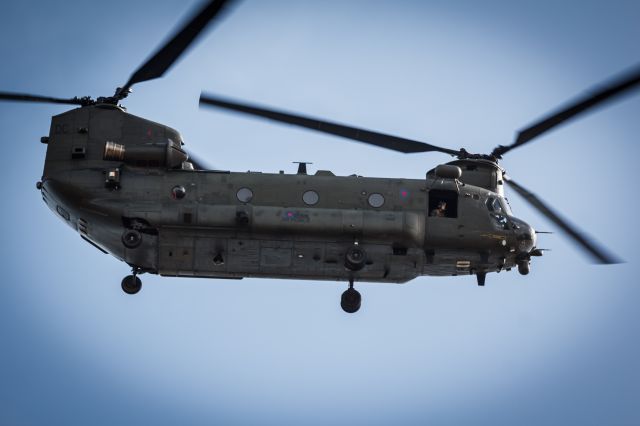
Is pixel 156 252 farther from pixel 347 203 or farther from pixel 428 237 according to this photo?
pixel 428 237

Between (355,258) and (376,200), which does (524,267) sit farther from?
(355,258)

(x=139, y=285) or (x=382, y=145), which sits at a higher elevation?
(x=382, y=145)

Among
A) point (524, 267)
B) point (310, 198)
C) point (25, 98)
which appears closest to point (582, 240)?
point (524, 267)

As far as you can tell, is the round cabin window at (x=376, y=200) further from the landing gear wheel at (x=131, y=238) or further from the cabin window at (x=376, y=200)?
the landing gear wheel at (x=131, y=238)

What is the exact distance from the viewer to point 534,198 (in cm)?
2817

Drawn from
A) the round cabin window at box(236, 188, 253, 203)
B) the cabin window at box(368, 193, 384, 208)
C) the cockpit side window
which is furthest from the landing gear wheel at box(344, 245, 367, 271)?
the cockpit side window

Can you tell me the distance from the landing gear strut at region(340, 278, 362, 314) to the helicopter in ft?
0.09

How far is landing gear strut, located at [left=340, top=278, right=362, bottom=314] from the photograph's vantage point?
87.8 feet

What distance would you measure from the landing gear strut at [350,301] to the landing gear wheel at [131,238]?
5543 mm

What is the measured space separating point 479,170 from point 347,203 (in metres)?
4.62

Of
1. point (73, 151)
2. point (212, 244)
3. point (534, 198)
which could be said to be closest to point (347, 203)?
point (212, 244)

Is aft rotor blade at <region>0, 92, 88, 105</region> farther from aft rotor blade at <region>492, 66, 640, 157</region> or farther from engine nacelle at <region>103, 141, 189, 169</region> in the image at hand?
aft rotor blade at <region>492, 66, 640, 157</region>

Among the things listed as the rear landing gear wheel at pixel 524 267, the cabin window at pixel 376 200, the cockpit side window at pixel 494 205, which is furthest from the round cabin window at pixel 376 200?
the rear landing gear wheel at pixel 524 267

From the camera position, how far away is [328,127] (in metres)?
27.1
